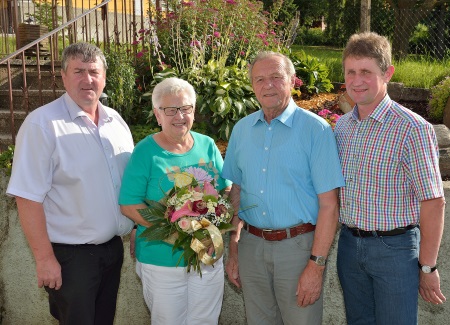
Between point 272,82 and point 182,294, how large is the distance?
4.58 feet

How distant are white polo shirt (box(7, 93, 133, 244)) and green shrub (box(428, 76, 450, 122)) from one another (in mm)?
4416

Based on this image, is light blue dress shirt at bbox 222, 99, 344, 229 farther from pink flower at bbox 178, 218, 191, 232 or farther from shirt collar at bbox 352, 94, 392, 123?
pink flower at bbox 178, 218, 191, 232

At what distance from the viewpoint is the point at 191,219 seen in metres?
3.07

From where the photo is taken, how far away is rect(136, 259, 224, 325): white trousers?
3.39 meters

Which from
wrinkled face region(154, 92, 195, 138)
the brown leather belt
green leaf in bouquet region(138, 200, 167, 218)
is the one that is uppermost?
wrinkled face region(154, 92, 195, 138)

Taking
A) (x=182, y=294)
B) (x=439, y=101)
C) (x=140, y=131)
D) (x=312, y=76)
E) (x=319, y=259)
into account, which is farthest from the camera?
(x=312, y=76)

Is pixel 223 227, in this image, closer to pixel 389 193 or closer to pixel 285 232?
pixel 285 232

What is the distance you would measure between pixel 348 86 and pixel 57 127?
168 cm

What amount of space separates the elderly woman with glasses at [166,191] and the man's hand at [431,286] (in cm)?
122

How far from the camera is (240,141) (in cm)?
347

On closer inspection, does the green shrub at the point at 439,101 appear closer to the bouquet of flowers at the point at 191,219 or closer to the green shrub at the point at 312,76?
the green shrub at the point at 312,76

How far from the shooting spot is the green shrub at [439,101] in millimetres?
6543

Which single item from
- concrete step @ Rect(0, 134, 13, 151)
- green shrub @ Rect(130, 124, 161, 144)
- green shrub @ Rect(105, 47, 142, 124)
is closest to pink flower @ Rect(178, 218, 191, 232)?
green shrub @ Rect(130, 124, 161, 144)

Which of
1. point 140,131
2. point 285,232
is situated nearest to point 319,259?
point 285,232
